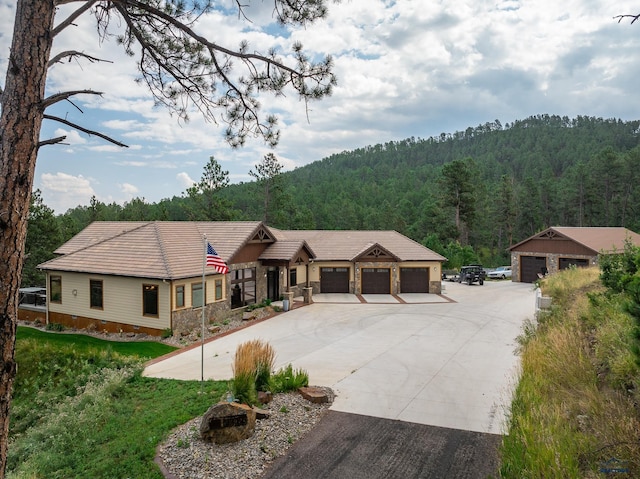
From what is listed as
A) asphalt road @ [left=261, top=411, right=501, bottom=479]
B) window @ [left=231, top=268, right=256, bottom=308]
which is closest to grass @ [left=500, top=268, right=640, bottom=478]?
asphalt road @ [left=261, top=411, right=501, bottom=479]

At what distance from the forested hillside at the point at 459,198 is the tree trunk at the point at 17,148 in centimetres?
2792

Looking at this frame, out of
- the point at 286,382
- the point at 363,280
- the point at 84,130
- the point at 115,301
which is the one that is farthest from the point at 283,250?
the point at 84,130

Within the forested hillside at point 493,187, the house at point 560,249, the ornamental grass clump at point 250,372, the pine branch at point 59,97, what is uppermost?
the forested hillside at point 493,187

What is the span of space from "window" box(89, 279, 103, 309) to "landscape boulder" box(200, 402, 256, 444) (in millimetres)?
13033

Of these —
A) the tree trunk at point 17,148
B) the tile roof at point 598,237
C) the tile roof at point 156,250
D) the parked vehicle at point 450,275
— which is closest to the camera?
the tree trunk at point 17,148

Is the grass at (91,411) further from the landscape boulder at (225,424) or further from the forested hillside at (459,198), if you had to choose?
the forested hillside at (459,198)

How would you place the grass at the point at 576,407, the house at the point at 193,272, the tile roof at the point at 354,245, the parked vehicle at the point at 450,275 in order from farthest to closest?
1. the parked vehicle at the point at 450,275
2. the tile roof at the point at 354,245
3. the house at the point at 193,272
4. the grass at the point at 576,407

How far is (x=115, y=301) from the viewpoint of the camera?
17.1m

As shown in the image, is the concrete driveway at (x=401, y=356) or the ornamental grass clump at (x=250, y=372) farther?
the concrete driveway at (x=401, y=356)

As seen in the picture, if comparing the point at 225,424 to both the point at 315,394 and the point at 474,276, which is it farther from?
the point at 474,276

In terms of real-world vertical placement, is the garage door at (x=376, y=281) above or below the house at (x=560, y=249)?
below

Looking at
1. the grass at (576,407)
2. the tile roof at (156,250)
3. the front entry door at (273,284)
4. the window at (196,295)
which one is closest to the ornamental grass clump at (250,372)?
the grass at (576,407)

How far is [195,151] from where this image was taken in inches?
670

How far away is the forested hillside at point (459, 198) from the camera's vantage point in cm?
4488
